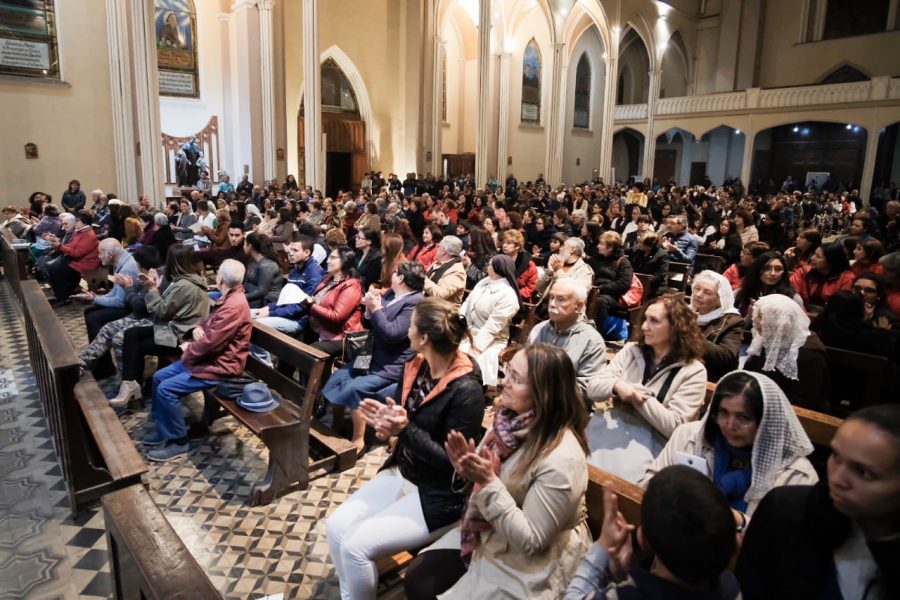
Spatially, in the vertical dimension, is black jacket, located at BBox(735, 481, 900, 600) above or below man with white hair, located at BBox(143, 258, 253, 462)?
above

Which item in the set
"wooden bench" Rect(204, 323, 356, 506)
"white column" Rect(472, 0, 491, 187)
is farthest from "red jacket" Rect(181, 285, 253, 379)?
"white column" Rect(472, 0, 491, 187)

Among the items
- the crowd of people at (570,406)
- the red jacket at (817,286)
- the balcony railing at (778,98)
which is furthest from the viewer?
the balcony railing at (778,98)

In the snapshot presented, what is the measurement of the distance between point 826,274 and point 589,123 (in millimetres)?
26175

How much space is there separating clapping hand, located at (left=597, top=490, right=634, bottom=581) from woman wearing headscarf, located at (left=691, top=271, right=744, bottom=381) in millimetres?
2183

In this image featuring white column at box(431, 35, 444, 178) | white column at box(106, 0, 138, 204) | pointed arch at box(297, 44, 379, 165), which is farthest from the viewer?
pointed arch at box(297, 44, 379, 165)

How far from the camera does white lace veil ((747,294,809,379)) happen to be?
3.50 metres

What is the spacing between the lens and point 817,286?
5598 millimetres

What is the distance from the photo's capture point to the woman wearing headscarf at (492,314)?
185 inches

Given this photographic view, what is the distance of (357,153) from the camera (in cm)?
2159

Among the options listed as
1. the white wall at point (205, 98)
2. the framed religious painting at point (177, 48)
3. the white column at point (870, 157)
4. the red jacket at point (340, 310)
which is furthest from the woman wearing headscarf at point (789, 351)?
the white column at point (870, 157)

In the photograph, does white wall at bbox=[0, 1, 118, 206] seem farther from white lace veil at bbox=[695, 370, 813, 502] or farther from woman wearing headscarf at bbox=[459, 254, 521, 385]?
white lace veil at bbox=[695, 370, 813, 502]

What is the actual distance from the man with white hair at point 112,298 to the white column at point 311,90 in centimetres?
989

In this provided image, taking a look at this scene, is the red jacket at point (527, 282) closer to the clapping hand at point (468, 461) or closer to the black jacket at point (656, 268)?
the black jacket at point (656, 268)

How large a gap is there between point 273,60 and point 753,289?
15.5 m
